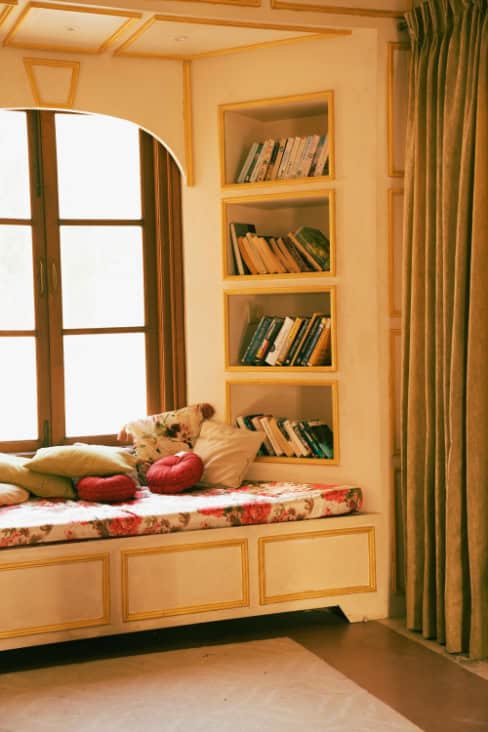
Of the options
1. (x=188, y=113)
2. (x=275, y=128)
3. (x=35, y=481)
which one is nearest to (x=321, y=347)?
(x=275, y=128)

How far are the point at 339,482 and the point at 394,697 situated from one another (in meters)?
1.24

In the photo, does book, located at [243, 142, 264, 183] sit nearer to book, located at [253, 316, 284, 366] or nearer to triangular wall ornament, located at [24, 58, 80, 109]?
book, located at [253, 316, 284, 366]

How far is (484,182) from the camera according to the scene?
3578mm

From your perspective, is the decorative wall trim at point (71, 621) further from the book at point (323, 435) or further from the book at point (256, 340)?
the book at point (256, 340)

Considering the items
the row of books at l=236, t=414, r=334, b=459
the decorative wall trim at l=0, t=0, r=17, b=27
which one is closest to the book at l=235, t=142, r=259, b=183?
the row of books at l=236, t=414, r=334, b=459

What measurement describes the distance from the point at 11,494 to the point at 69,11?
2.02 m

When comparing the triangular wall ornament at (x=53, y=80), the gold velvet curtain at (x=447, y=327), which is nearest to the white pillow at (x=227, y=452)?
the gold velvet curtain at (x=447, y=327)

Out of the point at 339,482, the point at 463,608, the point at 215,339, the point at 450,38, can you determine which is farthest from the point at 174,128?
the point at 463,608

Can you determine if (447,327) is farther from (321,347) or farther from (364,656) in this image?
(364,656)

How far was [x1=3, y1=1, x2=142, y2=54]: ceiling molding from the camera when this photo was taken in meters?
3.86

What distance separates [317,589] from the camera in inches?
162

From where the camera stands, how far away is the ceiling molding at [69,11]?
12.7 ft

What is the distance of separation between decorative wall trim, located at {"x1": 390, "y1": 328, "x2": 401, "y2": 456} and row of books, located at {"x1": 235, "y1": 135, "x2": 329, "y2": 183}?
2.76ft

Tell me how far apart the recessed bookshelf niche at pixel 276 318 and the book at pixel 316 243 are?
0.52 ft
